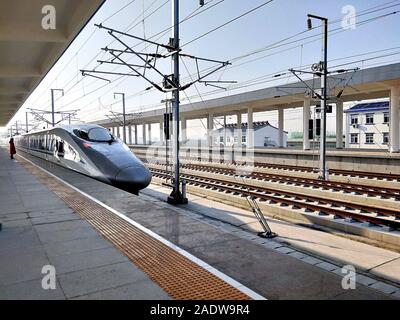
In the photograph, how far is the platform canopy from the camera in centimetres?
948

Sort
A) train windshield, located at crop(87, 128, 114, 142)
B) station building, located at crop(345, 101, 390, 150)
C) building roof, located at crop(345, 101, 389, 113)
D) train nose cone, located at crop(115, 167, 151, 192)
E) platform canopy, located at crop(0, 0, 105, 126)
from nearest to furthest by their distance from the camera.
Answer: platform canopy, located at crop(0, 0, 105, 126)
train nose cone, located at crop(115, 167, 151, 192)
train windshield, located at crop(87, 128, 114, 142)
station building, located at crop(345, 101, 390, 150)
building roof, located at crop(345, 101, 389, 113)

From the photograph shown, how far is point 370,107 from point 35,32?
4744 centimetres

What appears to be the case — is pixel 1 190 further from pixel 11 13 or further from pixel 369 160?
pixel 369 160

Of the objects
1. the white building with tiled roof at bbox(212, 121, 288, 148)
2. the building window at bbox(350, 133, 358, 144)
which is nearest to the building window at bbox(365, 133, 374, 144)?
the building window at bbox(350, 133, 358, 144)

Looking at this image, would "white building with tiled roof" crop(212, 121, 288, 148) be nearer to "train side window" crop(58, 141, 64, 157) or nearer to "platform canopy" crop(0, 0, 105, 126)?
"train side window" crop(58, 141, 64, 157)

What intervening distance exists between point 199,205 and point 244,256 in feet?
22.2

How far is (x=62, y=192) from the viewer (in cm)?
1022

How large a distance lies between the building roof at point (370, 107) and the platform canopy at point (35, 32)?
144 feet

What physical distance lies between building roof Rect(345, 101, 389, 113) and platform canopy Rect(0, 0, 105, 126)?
43935 millimetres

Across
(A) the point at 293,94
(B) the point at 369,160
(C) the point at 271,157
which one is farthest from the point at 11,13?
(A) the point at 293,94

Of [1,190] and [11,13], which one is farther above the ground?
[11,13]

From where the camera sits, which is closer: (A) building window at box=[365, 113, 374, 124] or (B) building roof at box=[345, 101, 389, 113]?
(B) building roof at box=[345, 101, 389, 113]

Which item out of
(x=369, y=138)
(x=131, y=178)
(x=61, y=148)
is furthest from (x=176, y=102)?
(x=369, y=138)

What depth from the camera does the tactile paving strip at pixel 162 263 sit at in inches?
152
